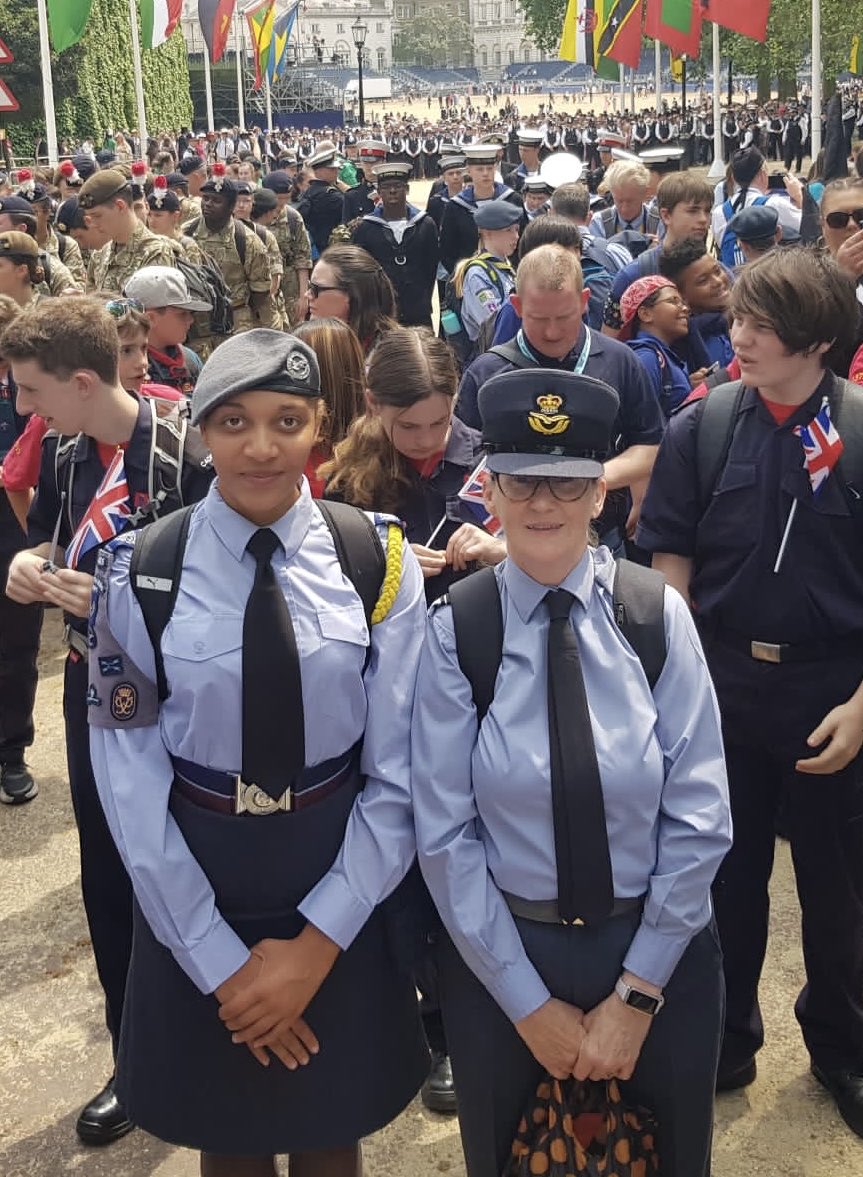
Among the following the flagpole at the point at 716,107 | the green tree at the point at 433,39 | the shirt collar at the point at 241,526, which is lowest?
the shirt collar at the point at 241,526

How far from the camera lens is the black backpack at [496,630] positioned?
2.39 metres

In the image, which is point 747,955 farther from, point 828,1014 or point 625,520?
point 625,520

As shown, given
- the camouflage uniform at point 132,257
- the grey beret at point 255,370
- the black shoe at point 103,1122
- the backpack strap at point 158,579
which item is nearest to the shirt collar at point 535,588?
the grey beret at point 255,370

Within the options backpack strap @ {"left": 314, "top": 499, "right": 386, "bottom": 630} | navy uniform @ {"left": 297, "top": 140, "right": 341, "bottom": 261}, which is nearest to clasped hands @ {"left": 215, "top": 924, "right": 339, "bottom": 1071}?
backpack strap @ {"left": 314, "top": 499, "right": 386, "bottom": 630}

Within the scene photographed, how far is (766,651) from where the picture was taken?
3146 millimetres

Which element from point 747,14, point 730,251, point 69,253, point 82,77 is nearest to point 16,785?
point 730,251

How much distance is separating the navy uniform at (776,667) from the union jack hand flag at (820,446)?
0.02 meters

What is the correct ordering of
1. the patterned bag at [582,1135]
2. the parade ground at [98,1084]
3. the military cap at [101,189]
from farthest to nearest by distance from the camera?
the military cap at [101,189]
the parade ground at [98,1084]
the patterned bag at [582,1135]

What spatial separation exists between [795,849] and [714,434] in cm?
106

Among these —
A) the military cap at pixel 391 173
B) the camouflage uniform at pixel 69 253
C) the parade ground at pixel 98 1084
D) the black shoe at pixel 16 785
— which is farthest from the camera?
the military cap at pixel 391 173

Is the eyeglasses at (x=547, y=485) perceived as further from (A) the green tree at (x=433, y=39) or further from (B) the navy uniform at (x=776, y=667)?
(A) the green tree at (x=433, y=39)

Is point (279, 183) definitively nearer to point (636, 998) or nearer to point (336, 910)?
point (336, 910)

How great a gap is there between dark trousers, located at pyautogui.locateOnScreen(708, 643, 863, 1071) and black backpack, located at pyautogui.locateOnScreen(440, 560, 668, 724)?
862 mm

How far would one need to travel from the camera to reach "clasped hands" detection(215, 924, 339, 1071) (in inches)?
95.2
